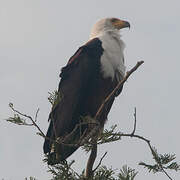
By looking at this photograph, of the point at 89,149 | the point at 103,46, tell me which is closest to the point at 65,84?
the point at 103,46

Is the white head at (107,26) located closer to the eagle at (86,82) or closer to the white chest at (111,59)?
the white chest at (111,59)

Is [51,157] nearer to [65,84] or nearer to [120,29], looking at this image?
[65,84]

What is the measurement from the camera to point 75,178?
14.4 ft

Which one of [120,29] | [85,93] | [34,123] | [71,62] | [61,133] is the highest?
[120,29]

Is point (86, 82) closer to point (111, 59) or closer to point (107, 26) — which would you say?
point (111, 59)

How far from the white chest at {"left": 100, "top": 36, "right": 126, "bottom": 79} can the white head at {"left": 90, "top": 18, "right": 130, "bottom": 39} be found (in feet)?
1.96

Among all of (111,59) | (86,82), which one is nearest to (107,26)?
(111,59)

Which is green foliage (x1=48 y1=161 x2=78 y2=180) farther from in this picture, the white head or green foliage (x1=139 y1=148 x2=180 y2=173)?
the white head

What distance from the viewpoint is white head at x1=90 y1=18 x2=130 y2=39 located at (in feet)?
24.3

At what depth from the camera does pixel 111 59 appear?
633 cm

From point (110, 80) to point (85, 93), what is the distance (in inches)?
14.8

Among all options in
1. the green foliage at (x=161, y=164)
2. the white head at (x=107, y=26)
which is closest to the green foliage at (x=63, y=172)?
the green foliage at (x=161, y=164)

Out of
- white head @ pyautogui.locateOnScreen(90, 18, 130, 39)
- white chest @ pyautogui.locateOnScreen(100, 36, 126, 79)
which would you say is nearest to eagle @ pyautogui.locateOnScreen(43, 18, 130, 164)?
white chest @ pyautogui.locateOnScreen(100, 36, 126, 79)

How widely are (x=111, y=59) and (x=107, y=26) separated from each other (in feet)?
4.26
